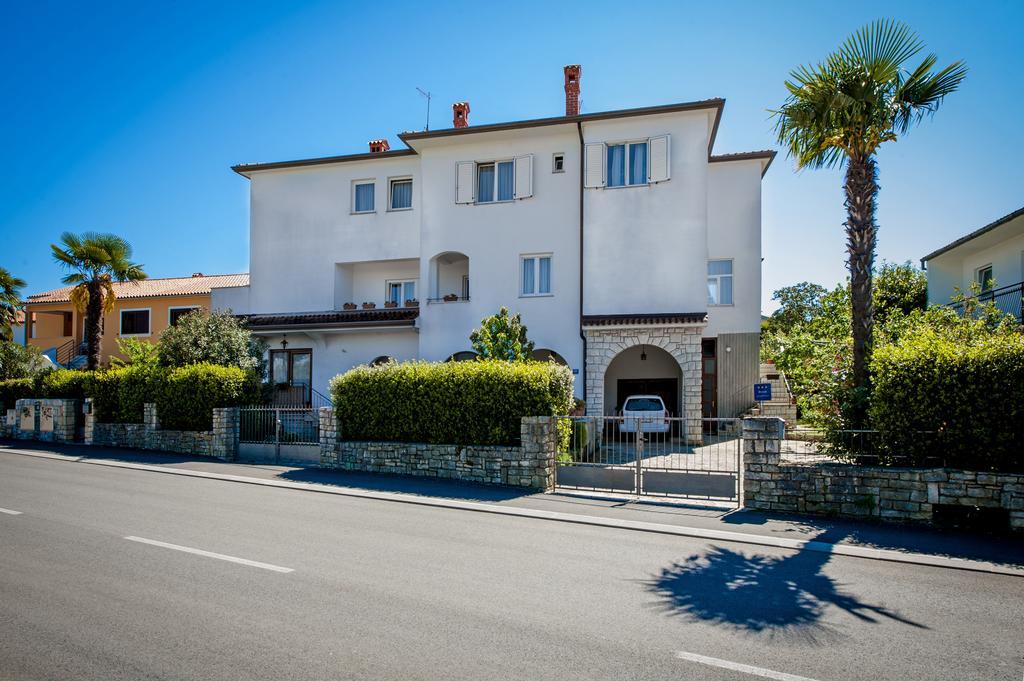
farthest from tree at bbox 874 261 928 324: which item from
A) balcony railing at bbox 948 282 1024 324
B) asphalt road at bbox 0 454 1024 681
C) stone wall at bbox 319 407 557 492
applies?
asphalt road at bbox 0 454 1024 681

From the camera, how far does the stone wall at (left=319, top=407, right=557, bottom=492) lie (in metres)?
13.0

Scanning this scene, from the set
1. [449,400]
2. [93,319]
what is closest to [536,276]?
[449,400]

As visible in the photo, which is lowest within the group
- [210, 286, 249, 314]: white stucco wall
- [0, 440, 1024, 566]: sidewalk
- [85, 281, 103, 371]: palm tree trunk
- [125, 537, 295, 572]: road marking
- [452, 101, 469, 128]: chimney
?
[0, 440, 1024, 566]: sidewalk

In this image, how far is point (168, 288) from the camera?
3516 cm

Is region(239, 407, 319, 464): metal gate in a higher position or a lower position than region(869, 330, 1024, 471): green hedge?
lower

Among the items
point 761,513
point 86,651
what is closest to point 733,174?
point 761,513

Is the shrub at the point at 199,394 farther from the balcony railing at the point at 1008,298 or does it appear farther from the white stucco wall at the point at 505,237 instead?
the balcony railing at the point at 1008,298

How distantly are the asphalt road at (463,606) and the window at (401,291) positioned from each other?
53.1 ft

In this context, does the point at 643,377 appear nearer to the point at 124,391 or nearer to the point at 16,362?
the point at 124,391

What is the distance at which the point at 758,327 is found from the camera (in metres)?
23.1

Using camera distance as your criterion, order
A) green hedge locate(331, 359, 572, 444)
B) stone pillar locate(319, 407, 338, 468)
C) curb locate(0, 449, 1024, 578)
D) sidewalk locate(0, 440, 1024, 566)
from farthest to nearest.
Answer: stone pillar locate(319, 407, 338, 468)
green hedge locate(331, 359, 572, 444)
sidewalk locate(0, 440, 1024, 566)
curb locate(0, 449, 1024, 578)

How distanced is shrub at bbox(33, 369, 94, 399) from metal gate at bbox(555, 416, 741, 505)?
18372 millimetres

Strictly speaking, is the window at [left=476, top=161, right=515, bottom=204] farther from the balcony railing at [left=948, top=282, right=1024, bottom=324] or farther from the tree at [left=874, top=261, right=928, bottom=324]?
the tree at [left=874, top=261, right=928, bottom=324]

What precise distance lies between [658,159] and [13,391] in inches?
1043
